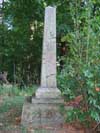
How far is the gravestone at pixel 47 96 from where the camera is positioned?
6363 millimetres

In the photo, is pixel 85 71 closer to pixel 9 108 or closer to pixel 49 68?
pixel 49 68

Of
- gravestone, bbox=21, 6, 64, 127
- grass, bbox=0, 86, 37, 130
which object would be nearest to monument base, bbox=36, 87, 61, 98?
gravestone, bbox=21, 6, 64, 127

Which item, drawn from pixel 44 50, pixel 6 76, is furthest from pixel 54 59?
pixel 6 76

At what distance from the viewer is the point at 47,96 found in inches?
262

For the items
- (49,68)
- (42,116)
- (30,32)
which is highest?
(30,32)

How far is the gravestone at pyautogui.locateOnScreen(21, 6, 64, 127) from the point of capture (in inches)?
251

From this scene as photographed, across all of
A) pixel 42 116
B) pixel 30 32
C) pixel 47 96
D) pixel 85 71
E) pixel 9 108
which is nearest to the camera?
pixel 85 71

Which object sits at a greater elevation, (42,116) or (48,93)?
(48,93)

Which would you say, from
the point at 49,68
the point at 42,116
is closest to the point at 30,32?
the point at 49,68

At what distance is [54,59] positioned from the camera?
22.1ft

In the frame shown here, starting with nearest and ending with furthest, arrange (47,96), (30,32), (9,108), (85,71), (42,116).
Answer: (85,71), (42,116), (47,96), (9,108), (30,32)

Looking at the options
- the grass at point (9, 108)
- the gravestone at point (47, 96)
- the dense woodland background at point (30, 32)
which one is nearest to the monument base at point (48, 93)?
the gravestone at point (47, 96)

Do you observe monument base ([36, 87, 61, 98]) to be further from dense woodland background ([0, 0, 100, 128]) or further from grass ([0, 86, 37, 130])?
grass ([0, 86, 37, 130])

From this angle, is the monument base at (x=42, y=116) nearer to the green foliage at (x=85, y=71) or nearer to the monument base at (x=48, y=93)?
the monument base at (x=48, y=93)
